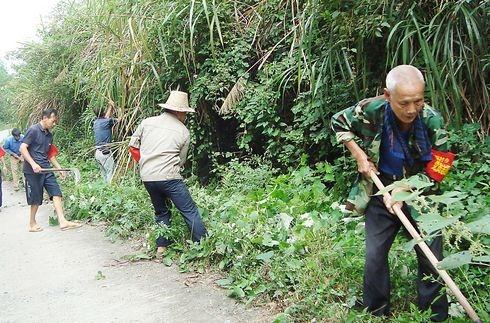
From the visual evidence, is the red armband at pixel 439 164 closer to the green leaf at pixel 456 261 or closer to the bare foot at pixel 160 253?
the green leaf at pixel 456 261

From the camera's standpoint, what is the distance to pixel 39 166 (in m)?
6.05

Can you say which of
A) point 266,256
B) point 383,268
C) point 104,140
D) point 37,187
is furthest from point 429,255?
point 104,140

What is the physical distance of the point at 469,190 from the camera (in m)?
3.63

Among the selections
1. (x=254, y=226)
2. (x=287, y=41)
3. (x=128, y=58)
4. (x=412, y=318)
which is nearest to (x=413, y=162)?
(x=412, y=318)

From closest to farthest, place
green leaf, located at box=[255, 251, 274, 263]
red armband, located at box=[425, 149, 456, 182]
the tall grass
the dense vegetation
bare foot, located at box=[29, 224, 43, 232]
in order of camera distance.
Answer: red armband, located at box=[425, 149, 456, 182] < the dense vegetation < green leaf, located at box=[255, 251, 274, 263] < the tall grass < bare foot, located at box=[29, 224, 43, 232]

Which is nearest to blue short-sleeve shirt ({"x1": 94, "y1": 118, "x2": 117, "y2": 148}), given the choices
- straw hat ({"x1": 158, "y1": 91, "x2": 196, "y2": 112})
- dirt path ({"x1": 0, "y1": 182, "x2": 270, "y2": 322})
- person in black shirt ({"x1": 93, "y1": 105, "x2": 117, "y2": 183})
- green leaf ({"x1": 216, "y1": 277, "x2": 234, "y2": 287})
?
person in black shirt ({"x1": 93, "y1": 105, "x2": 117, "y2": 183})

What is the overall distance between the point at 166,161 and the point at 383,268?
8.06 ft

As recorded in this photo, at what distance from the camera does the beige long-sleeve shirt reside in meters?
4.44

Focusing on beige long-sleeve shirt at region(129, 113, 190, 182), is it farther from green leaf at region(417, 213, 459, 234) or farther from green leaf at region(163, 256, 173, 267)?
green leaf at region(417, 213, 459, 234)

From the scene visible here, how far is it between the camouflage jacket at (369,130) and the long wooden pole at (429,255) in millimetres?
158

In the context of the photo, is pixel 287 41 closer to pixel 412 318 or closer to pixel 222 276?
pixel 222 276

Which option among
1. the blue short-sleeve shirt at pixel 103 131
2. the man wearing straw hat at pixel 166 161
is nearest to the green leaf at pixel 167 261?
the man wearing straw hat at pixel 166 161

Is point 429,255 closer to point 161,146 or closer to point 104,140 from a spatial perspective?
point 161,146

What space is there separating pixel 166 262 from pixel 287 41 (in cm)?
308
